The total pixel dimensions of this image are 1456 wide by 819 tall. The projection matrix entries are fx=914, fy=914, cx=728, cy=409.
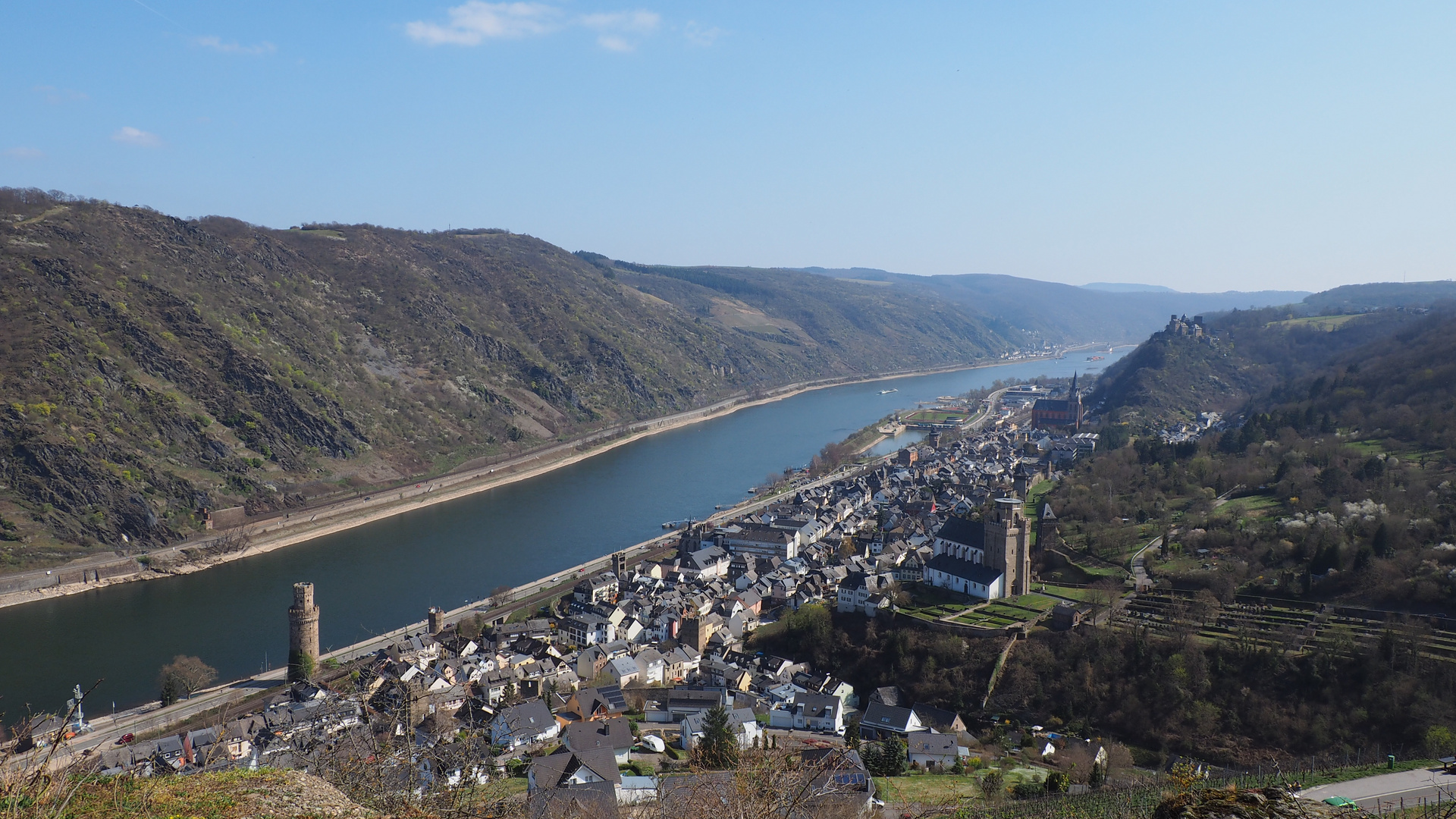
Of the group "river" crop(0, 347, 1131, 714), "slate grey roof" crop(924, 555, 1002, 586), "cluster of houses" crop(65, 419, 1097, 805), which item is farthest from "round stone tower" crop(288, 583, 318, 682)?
"slate grey roof" crop(924, 555, 1002, 586)

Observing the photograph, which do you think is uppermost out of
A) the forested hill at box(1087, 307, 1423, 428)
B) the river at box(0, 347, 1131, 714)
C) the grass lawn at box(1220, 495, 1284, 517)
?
→ the forested hill at box(1087, 307, 1423, 428)

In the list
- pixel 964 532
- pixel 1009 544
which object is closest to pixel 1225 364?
pixel 964 532

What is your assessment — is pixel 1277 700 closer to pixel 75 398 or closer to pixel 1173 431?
pixel 1173 431

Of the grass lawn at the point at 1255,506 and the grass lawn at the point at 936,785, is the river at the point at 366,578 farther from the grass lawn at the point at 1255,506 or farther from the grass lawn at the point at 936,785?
the grass lawn at the point at 1255,506

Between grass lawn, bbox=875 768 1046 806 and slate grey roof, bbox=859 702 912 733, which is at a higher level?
grass lawn, bbox=875 768 1046 806

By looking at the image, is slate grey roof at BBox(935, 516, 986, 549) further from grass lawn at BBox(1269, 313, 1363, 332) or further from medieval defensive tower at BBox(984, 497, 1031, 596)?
grass lawn at BBox(1269, 313, 1363, 332)

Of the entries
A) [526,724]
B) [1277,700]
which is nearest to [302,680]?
[526,724]

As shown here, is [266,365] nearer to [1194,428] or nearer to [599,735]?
[599,735]
